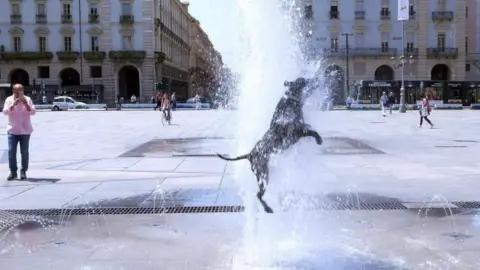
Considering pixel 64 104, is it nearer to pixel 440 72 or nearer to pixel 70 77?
pixel 70 77

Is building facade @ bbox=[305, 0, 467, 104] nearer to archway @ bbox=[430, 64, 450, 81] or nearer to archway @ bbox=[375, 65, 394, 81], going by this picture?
archway @ bbox=[375, 65, 394, 81]

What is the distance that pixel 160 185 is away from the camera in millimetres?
9359

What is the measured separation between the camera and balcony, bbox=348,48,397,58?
66.1m

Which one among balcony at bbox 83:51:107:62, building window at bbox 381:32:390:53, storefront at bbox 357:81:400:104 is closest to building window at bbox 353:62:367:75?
building window at bbox 381:32:390:53

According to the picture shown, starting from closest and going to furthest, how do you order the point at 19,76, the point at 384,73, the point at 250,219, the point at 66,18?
the point at 250,219 → the point at 66,18 → the point at 19,76 → the point at 384,73

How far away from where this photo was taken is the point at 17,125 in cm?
989

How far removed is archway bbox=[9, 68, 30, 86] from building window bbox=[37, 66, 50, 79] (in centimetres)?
172

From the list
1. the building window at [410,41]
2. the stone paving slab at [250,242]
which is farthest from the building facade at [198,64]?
the stone paving slab at [250,242]

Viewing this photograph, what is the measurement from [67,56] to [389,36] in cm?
3871

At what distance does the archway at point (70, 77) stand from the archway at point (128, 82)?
5.12m

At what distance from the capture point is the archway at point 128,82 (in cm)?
6722

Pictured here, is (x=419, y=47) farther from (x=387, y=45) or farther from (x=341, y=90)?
(x=341, y=90)

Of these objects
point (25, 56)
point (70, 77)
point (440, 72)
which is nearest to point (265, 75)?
point (25, 56)

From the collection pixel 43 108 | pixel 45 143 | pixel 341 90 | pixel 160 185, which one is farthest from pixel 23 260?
pixel 341 90
